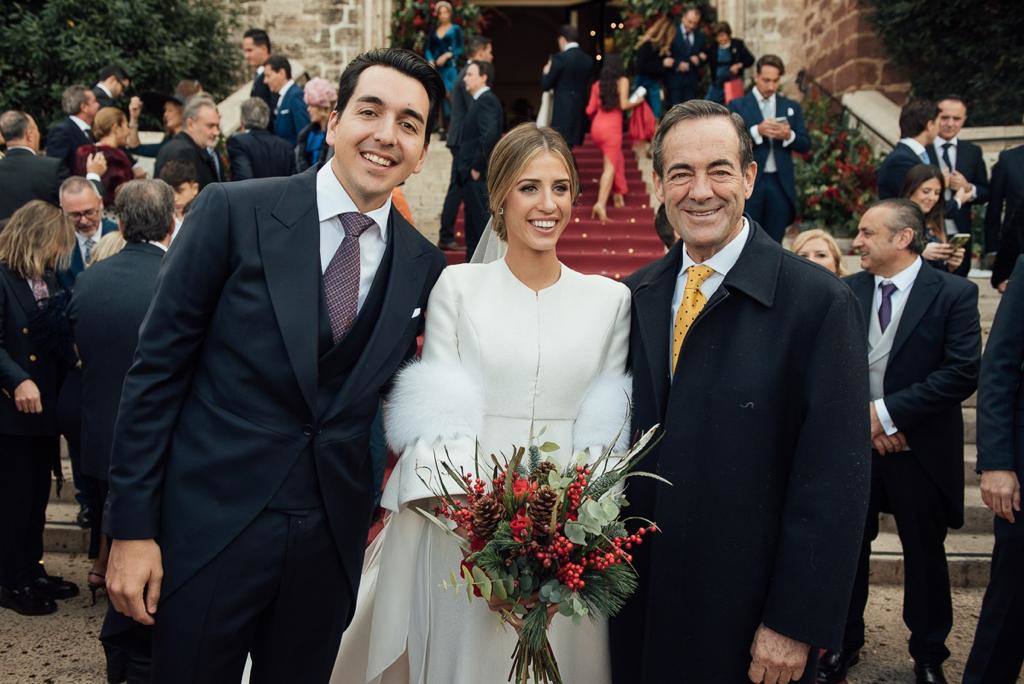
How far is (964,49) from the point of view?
1205cm

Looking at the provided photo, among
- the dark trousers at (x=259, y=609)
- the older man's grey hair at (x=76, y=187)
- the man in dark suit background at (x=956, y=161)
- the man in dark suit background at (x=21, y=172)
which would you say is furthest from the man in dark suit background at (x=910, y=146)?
the man in dark suit background at (x=21, y=172)

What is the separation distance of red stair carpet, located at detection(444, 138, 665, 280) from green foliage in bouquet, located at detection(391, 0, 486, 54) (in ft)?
12.2

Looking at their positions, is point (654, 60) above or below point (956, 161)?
above

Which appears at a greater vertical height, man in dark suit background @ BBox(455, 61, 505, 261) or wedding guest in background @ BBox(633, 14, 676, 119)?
wedding guest in background @ BBox(633, 14, 676, 119)

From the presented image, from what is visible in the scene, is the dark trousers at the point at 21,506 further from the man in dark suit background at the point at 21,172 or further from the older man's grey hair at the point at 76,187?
the man in dark suit background at the point at 21,172

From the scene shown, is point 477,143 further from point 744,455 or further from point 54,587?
point 744,455

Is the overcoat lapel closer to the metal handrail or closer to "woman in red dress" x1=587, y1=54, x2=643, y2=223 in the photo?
"woman in red dress" x1=587, y1=54, x2=643, y2=223

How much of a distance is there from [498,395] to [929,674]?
8.91 feet

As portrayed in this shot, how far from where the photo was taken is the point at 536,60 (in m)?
22.7

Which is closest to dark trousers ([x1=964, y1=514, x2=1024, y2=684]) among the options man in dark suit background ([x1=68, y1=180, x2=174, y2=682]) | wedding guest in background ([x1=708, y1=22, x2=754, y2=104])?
man in dark suit background ([x1=68, y1=180, x2=174, y2=682])

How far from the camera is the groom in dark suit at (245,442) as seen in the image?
7.94 feet

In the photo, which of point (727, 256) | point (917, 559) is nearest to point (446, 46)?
point (917, 559)

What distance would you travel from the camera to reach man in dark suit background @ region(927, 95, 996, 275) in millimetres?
7430

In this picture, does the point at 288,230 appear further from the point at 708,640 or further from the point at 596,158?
the point at 596,158
